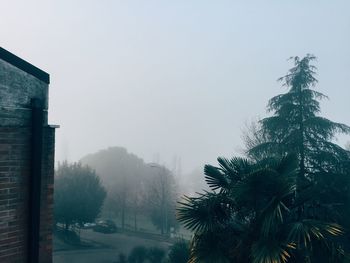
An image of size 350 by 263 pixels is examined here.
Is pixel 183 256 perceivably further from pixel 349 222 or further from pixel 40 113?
pixel 40 113

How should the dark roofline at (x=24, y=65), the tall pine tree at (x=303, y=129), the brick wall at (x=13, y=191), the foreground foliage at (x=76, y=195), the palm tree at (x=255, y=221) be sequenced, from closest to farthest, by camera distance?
1. the brick wall at (x=13, y=191)
2. the dark roofline at (x=24, y=65)
3. the palm tree at (x=255, y=221)
4. the tall pine tree at (x=303, y=129)
5. the foreground foliage at (x=76, y=195)

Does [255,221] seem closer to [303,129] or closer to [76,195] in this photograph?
[303,129]

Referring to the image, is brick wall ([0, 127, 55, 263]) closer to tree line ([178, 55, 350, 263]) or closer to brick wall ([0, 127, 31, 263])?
brick wall ([0, 127, 31, 263])

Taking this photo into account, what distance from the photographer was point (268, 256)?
6.73m

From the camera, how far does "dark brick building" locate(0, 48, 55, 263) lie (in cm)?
444

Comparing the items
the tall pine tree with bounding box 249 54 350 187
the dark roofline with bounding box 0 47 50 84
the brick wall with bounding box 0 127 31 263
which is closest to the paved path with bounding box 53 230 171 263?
the tall pine tree with bounding box 249 54 350 187

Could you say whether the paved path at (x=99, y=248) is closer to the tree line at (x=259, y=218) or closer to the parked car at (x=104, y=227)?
the parked car at (x=104, y=227)

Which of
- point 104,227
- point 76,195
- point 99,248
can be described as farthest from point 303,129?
point 104,227

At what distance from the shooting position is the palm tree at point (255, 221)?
7.09 m

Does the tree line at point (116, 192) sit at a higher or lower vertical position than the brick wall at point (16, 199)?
lower

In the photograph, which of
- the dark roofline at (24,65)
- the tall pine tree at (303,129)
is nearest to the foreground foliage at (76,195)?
the tall pine tree at (303,129)

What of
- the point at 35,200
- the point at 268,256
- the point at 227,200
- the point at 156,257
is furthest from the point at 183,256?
the point at 35,200

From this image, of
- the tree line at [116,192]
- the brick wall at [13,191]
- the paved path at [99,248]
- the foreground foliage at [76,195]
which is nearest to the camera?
the brick wall at [13,191]

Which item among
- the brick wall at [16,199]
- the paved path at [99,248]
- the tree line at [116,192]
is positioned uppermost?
the brick wall at [16,199]
